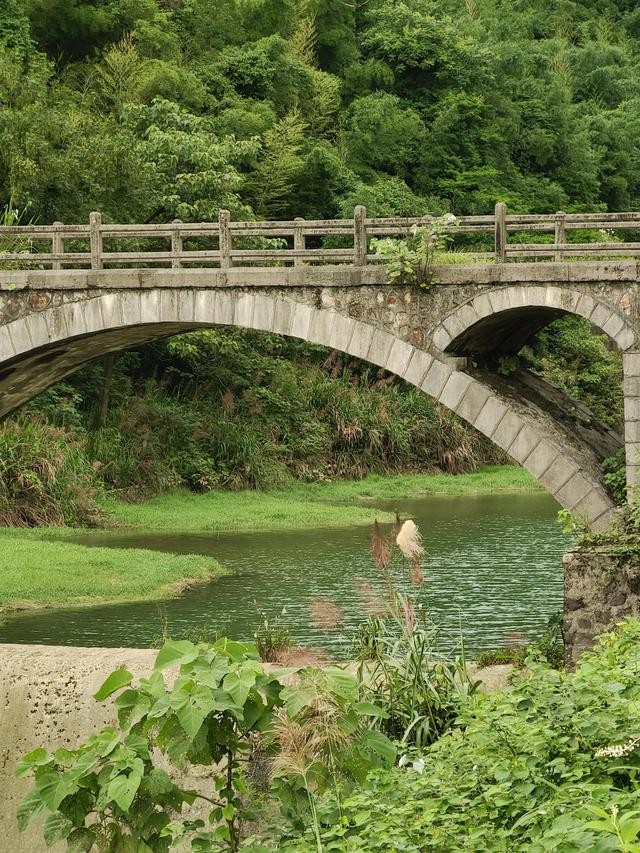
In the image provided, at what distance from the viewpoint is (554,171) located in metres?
47.7

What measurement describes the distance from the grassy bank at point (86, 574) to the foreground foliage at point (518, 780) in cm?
1421

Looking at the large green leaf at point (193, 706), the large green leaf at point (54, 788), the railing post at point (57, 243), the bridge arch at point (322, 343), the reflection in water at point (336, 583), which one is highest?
the railing post at point (57, 243)

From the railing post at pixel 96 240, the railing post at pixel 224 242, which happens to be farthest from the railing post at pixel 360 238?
the railing post at pixel 96 240

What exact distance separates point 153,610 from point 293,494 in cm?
1389

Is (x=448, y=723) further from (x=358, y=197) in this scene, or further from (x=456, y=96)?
(x=456, y=96)

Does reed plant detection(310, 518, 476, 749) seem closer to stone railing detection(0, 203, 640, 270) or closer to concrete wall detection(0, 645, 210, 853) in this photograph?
concrete wall detection(0, 645, 210, 853)

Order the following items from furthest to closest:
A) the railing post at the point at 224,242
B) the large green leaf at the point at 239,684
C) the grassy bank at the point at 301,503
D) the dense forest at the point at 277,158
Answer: the dense forest at the point at 277,158, the grassy bank at the point at 301,503, the railing post at the point at 224,242, the large green leaf at the point at 239,684

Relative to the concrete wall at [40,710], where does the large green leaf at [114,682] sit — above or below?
above

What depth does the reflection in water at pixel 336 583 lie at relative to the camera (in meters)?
18.1

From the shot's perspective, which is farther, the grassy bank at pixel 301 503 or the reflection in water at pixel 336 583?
the grassy bank at pixel 301 503

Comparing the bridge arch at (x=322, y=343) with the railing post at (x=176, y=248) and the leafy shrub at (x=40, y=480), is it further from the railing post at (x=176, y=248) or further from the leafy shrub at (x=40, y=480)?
the leafy shrub at (x=40, y=480)

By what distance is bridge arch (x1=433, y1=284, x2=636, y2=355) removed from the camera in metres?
17.5

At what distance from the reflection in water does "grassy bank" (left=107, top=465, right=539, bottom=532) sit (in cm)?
109

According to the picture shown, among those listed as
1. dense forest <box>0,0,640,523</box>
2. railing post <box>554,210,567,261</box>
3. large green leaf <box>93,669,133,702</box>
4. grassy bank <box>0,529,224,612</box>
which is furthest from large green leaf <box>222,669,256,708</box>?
dense forest <box>0,0,640,523</box>
